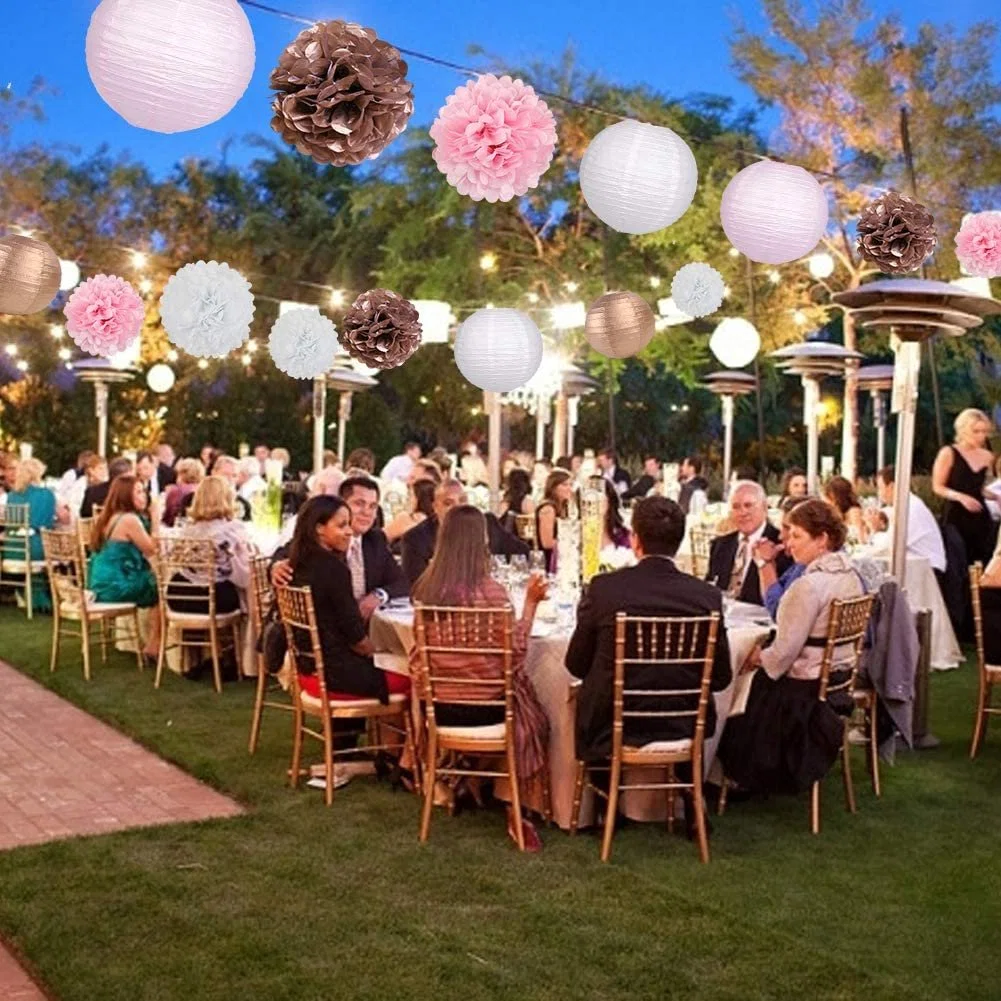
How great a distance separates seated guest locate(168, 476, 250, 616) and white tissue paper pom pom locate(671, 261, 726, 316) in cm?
311

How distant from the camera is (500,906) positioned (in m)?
4.50

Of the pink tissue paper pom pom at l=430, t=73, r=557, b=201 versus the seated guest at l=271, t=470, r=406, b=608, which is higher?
the pink tissue paper pom pom at l=430, t=73, r=557, b=201

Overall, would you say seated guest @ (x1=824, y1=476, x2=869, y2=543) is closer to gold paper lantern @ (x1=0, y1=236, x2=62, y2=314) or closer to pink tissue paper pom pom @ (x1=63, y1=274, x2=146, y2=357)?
pink tissue paper pom pom @ (x1=63, y1=274, x2=146, y2=357)

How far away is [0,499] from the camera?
11703mm

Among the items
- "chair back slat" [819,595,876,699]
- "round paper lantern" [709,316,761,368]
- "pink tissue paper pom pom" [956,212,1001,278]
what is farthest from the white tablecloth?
"round paper lantern" [709,316,761,368]

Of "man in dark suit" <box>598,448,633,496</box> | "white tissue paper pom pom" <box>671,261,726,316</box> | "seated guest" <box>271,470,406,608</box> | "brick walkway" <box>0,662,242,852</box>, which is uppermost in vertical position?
"white tissue paper pom pom" <box>671,261,726,316</box>

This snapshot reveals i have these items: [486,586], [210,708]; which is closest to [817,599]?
[486,586]

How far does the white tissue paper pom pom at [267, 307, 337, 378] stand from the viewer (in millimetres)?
6031

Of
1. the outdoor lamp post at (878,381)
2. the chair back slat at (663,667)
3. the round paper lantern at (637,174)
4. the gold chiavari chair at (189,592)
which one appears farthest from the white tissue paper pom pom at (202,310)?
the outdoor lamp post at (878,381)

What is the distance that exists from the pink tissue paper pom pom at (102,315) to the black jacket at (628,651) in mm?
2089

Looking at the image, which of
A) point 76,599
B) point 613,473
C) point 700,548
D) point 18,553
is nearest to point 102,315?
point 76,599

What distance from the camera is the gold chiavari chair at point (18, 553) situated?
10.9 metres

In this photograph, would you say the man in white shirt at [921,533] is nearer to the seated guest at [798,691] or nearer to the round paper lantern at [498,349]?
the seated guest at [798,691]

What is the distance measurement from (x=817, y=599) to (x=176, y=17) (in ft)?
10.4
